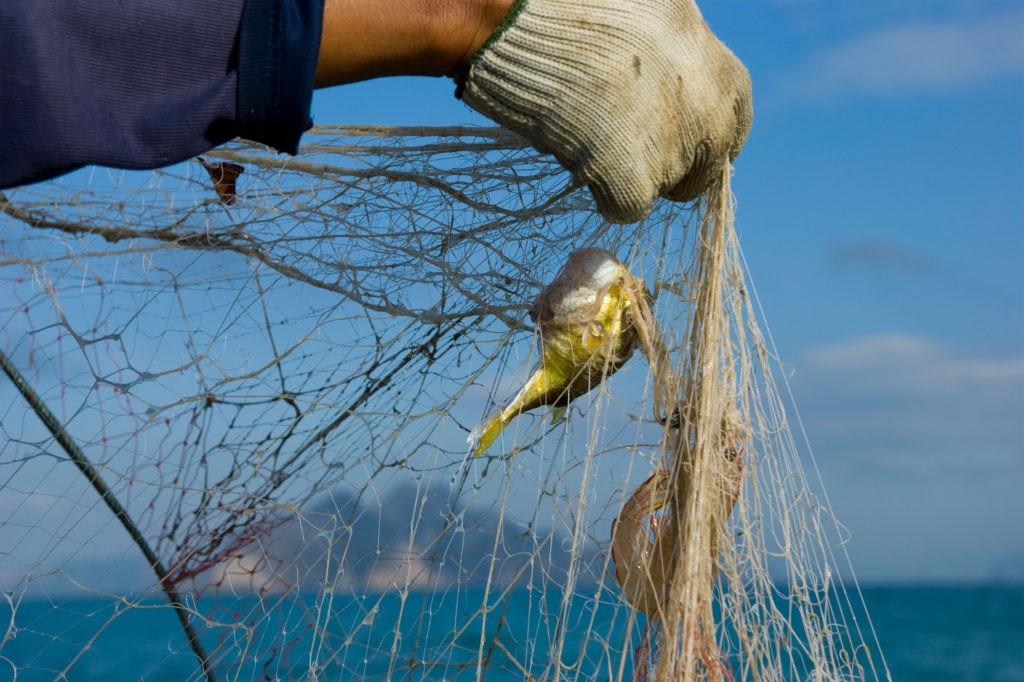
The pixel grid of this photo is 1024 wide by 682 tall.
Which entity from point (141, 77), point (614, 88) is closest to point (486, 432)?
point (614, 88)

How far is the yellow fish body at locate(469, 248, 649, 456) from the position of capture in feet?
4.29

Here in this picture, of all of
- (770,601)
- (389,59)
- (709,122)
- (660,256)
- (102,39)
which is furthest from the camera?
(660,256)

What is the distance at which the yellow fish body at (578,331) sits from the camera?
1.31 m

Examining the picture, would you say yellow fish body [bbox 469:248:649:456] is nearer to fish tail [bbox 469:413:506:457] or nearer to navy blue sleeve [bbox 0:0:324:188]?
fish tail [bbox 469:413:506:457]

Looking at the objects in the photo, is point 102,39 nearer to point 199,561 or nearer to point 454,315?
point 454,315

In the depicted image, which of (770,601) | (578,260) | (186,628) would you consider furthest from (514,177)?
(186,628)

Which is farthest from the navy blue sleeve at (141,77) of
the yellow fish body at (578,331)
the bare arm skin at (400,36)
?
the yellow fish body at (578,331)

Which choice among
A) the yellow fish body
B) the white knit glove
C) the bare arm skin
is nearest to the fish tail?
the yellow fish body

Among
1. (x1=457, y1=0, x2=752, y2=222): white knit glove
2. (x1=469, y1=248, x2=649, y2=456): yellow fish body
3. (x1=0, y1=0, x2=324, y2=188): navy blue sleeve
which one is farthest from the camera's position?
(x1=469, y1=248, x2=649, y2=456): yellow fish body

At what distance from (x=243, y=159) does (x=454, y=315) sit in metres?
0.45

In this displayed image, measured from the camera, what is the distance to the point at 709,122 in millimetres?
1137

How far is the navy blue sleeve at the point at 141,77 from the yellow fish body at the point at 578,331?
0.58 metres

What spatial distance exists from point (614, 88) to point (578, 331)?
15.0 inches

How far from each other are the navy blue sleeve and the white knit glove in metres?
0.24
